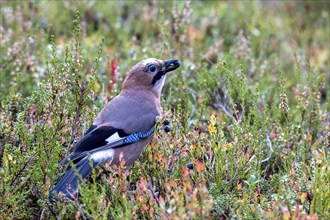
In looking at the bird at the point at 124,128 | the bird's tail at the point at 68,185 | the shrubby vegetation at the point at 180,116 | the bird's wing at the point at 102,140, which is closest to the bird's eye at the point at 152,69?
the bird at the point at 124,128

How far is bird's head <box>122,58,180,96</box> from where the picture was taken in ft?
17.1

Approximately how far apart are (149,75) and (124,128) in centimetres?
72

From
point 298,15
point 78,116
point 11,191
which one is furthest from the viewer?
point 298,15

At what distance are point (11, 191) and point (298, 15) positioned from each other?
6.47m

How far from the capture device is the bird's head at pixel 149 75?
17.1 ft

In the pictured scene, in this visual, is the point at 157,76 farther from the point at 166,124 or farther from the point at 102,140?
the point at 102,140

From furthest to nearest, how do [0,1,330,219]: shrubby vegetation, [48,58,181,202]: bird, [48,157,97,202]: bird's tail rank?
[48,58,181,202]: bird → [48,157,97,202]: bird's tail → [0,1,330,219]: shrubby vegetation

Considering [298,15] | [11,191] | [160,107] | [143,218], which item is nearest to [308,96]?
[160,107]

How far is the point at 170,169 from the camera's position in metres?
4.41

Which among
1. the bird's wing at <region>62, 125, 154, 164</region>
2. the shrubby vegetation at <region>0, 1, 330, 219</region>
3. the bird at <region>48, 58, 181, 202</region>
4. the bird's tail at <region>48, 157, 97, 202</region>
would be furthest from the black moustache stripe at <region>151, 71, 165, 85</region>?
the bird's tail at <region>48, 157, 97, 202</region>

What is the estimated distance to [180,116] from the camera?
4.79 m

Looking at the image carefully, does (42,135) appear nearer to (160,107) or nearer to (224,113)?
(160,107)

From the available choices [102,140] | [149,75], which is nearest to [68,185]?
[102,140]

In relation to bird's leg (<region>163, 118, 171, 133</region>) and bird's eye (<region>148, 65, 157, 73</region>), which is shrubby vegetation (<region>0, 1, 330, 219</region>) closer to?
bird's leg (<region>163, 118, 171, 133</region>)
